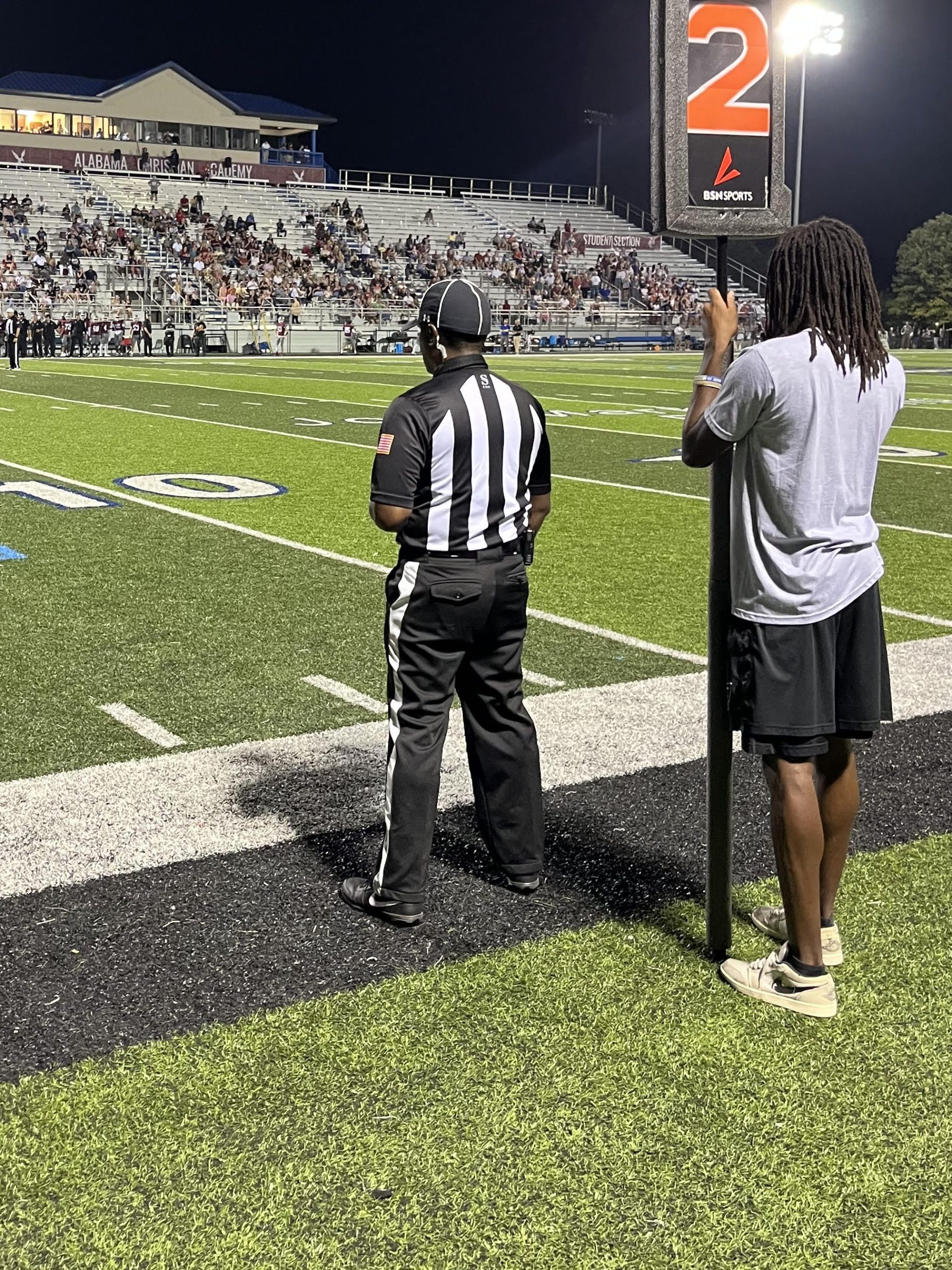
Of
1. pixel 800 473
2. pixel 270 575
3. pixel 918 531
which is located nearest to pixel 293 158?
pixel 918 531

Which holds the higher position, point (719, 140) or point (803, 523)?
point (719, 140)

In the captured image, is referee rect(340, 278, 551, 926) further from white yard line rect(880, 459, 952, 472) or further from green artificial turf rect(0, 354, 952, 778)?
white yard line rect(880, 459, 952, 472)

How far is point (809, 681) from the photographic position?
9.64 ft

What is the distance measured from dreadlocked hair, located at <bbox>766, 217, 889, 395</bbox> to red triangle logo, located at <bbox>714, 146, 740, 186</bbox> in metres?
0.27

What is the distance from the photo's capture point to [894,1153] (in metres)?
2.55

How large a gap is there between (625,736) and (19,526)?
5754 mm

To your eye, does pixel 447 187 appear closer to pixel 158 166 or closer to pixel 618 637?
pixel 158 166

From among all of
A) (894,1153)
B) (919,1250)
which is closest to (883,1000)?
(894,1153)

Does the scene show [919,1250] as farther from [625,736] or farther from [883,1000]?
[625,736]

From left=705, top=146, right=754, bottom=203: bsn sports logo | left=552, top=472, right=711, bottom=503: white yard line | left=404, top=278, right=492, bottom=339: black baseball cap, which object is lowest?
left=552, top=472, right=711, bottom=503: white yard line

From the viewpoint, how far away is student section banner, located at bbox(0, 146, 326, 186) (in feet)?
203

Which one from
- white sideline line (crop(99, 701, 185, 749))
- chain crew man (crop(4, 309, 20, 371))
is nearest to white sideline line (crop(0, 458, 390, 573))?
white sideline line (crop(99, 701, 185, 749))

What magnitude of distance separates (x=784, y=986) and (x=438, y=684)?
1086mm

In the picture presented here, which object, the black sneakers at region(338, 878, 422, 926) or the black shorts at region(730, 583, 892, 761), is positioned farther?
the black sneakers at region(338, 878, 422, 926)
